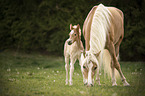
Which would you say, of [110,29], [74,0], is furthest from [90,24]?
[74,0]

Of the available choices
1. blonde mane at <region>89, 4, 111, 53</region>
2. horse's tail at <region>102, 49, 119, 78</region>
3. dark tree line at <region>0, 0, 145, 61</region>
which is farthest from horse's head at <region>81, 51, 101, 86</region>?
dark tree line at <region>0, 0, 145, 61</region>

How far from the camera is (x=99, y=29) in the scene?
218 inches

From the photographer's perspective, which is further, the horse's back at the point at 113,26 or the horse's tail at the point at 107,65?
the horse's tail at the point at 107,65

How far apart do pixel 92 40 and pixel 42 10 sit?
38.7 ft

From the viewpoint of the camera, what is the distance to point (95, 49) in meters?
5.22

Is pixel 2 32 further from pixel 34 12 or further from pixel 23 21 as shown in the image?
pixel 34 12

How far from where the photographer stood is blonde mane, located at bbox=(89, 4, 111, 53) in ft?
17.3

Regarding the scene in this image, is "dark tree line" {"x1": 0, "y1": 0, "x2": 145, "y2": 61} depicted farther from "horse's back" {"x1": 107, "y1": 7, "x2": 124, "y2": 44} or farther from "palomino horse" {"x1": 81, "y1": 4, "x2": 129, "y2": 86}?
"palomino horse" {"x1": 81, "y1": 4, "x2": 129, "y2": 86}

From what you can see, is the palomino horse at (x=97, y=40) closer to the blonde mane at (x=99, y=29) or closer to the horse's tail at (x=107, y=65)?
the blonde mane at (x=99, y=29)

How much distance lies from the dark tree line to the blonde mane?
7075 millimetres

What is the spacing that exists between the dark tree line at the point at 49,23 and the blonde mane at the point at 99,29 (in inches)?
279

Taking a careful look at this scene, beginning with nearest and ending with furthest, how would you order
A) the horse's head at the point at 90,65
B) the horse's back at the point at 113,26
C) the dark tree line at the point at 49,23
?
1. the horse's head at the point at 90,65
2. the horse's back at the point at 113,26
3. the dark tree line at the point at 49,23

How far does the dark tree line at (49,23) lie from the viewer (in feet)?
43.0

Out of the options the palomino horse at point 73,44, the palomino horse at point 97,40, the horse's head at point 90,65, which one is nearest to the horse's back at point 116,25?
the palomino horse at point 97,40
